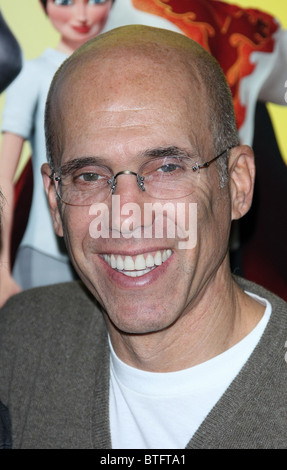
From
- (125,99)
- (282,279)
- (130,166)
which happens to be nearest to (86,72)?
(125,99)

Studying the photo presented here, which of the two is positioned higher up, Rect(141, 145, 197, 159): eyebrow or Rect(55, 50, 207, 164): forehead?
Rect(55, 50, 207, 164): forehead

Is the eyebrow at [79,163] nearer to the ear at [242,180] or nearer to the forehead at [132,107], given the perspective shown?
the forehead at [132,107]

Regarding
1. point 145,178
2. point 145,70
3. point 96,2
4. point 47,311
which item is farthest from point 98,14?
point 47,311

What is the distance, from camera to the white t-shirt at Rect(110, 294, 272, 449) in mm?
1821

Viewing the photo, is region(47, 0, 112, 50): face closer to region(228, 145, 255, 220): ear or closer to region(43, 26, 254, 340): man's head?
region(43, 26, 254, 340): man's head

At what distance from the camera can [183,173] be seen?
174 centimetres

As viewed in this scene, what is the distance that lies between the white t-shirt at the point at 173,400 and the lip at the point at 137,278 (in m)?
0.30

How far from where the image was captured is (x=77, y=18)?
7.07 feet

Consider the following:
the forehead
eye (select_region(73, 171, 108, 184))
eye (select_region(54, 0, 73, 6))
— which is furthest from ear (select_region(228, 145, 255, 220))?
eye (select_region(54, 0, 73, 6))

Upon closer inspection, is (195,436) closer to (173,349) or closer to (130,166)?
(173,349)

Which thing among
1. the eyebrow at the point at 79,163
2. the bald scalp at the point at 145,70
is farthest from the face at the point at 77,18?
the eyebrow at the point at 79,163

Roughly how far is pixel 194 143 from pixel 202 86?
17 cm

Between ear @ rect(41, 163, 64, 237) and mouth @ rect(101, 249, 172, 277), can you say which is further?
ear @ rect(41, 163, 64, 237)

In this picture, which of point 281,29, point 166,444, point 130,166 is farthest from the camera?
point 281,29
